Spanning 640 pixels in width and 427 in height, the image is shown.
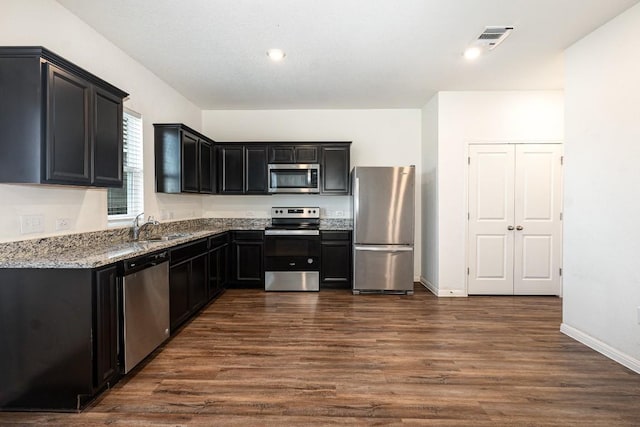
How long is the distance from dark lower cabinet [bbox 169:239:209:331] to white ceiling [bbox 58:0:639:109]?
6.33 feet

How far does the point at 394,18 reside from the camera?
2770 mm

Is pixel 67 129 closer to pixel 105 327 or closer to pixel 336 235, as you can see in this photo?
pixel 105 327

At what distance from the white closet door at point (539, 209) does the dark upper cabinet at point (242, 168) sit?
355 cm

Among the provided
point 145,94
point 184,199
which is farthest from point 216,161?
point 145,94

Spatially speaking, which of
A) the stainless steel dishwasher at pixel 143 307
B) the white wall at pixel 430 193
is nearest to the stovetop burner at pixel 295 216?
the white wall at pixel 430 193

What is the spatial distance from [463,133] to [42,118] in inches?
176

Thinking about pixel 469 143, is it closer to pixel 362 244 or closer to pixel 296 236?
Result: pixel 362 244

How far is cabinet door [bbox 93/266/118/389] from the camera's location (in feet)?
6.91

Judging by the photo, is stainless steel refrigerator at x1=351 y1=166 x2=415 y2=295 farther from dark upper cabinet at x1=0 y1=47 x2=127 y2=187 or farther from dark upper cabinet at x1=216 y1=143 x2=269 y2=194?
dark upper cabinet at x1=0 y1=47 x2=127 y2=187

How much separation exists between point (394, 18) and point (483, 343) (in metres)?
2.89

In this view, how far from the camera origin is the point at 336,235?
504 centimetres

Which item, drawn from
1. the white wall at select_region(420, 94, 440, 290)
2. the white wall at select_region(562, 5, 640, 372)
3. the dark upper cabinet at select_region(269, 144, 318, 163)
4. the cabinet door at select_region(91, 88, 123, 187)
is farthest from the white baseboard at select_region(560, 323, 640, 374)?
the cabinet door at select_region(91, 88, 123, 187)

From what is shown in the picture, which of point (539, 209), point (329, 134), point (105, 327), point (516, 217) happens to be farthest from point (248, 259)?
point (539, 209)

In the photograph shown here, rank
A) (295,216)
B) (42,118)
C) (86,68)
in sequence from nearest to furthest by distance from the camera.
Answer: (42,118) → (86,68) → (295,216)
